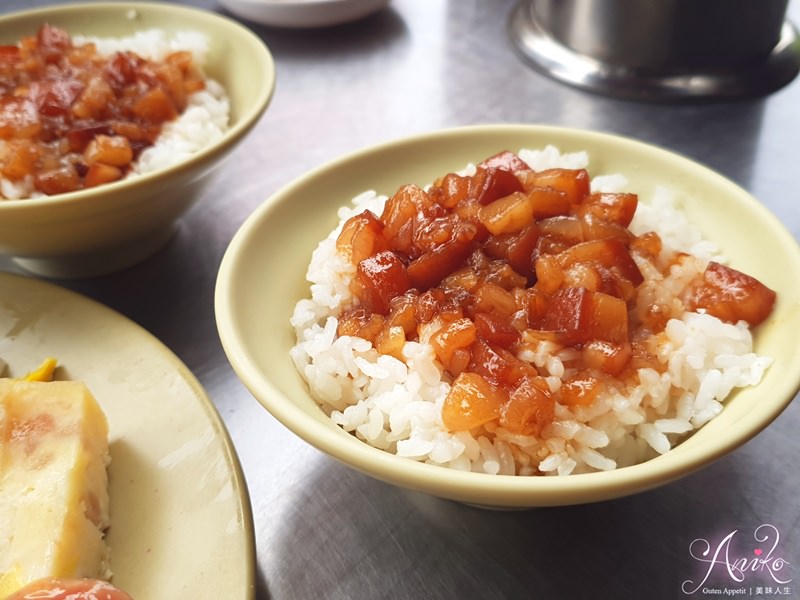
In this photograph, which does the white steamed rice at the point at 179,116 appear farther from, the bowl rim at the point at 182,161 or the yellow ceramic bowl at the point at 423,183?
the yellow ceramic bowl at the point at 423,183

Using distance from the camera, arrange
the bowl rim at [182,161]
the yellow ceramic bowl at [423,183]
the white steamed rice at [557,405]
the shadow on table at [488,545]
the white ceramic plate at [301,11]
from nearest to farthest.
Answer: the yellow ceramic bowl at [423,183]
the white steamed rice at [557,405]
the shadow on table at [488,545]
the bowl rim at [182,161]
the white ceramic plate at [301,11]

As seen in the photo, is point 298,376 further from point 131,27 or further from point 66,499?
point 131,27

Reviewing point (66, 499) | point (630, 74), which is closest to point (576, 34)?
point (630, 74)

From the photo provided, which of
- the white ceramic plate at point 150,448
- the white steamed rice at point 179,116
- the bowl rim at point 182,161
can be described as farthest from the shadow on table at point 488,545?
the white steamed rice at point 179,116

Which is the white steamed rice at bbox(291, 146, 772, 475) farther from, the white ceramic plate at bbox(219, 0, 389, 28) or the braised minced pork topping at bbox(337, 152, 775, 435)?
the white ceramic plate at bbox(219, 0, 389, 28)

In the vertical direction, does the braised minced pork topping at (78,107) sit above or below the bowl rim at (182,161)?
below

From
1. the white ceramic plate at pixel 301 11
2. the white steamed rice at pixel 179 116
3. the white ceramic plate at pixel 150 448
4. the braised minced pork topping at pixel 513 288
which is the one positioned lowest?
the white ceramic plate at pixel 150 448
